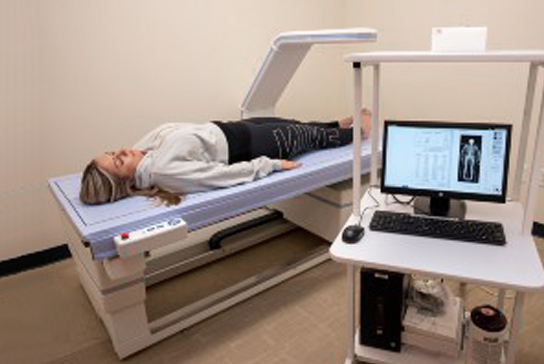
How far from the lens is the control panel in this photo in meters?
1.62

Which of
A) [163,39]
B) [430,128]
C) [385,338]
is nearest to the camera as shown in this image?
[430,128]

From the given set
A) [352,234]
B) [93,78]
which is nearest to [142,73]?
[93,78]

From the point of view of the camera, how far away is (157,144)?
2207mm

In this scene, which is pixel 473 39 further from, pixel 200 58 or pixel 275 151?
pixel 200 58

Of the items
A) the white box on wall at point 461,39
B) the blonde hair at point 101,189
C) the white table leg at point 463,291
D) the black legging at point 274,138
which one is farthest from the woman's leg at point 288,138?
the white box on wall at point 461,39

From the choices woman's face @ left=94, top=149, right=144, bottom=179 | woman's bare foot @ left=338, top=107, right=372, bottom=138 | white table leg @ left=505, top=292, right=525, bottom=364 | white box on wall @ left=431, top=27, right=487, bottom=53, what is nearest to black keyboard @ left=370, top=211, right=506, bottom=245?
white table leg @ left=505, top=292, right=525, bottom=364

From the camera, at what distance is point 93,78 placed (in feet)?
8.35

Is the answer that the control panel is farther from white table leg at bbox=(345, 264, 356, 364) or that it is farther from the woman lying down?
white table leg at bbox=(345, 264, 356, 364)

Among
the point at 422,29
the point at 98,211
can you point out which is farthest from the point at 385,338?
the point at 422,29

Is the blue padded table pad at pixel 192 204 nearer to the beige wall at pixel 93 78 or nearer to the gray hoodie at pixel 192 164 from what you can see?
the gray hoodie at pixel 192 164

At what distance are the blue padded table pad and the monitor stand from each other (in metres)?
0.72

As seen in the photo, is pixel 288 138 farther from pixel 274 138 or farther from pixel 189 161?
pixel 189 161

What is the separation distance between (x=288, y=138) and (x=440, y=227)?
119cm

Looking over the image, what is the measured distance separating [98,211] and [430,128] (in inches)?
57.2
